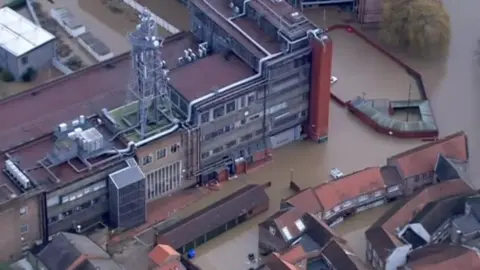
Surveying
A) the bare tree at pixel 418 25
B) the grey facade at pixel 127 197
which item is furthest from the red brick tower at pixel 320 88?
the grey facade at pixel 127 197

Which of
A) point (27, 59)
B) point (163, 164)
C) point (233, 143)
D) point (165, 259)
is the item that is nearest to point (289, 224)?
point (165, 259)

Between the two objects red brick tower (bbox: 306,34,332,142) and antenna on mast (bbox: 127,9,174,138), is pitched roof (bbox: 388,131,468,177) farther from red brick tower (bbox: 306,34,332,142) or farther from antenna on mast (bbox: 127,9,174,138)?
antenna on mast (bbox: 127,9,174,138)

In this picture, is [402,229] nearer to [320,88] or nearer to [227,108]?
[320,88]

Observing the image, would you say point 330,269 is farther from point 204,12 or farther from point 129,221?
point 204,12

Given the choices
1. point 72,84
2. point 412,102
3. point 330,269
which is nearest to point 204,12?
point 72,84

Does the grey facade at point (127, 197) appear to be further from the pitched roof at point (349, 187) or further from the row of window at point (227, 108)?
the pitched roof at point (349, 187)

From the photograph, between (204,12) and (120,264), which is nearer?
(120,264)

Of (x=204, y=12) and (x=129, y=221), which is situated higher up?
(x=204, y=12)
